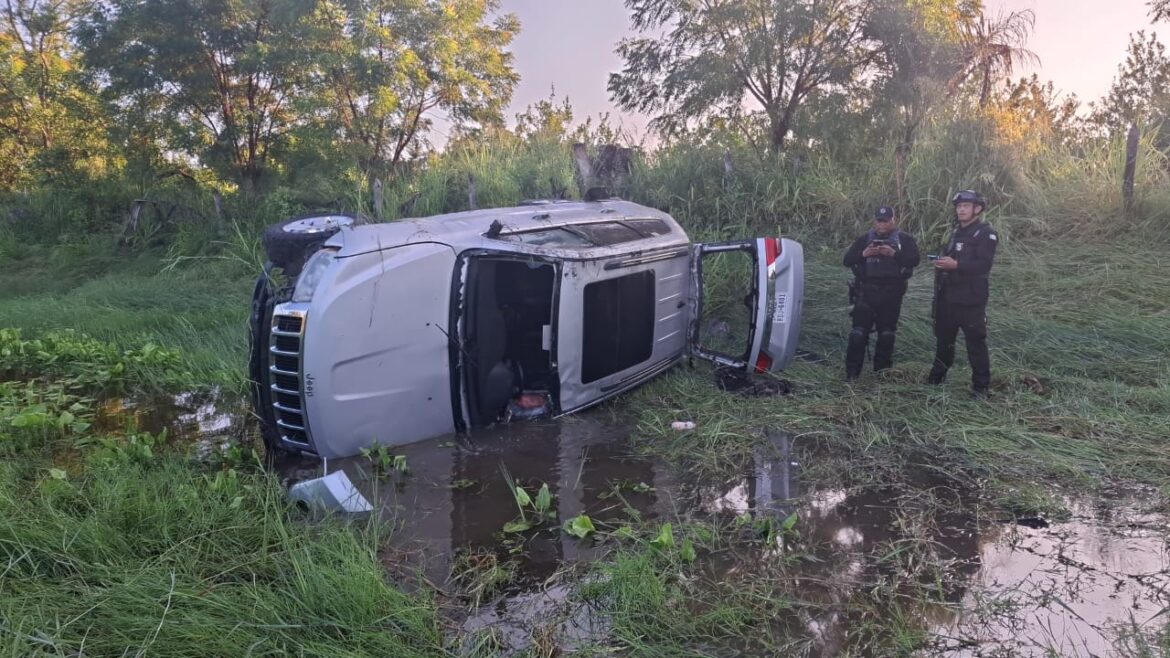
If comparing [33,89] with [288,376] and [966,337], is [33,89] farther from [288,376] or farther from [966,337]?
[966,337]

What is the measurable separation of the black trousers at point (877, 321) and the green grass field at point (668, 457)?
17 cm

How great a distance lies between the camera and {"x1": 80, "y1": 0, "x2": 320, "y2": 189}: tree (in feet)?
49.4

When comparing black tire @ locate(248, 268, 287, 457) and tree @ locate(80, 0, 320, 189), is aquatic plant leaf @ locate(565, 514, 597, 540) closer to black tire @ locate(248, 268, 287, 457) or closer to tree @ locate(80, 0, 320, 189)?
black tire @ locate(248, 268, 287, 457)

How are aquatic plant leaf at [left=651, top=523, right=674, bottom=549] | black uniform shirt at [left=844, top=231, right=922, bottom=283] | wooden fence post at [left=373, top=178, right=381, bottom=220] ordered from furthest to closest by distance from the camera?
wooden fence post at [left=373, top=178, right=381, bottom=220], black uniform shirt at [left=844, top=231, right=922, bottom=283], aquatic plant leaf at [left=651, top=523, right=674, bottom=549]

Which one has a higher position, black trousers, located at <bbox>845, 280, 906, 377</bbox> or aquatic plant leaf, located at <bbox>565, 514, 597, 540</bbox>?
black trousers, located at <bbox>845, 280, 906, 377</bbox>

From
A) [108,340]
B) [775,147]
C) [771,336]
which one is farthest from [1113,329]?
[108,340]

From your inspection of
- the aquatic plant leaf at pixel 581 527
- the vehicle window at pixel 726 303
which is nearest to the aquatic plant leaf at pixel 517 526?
the aquatic plant leaf at pixel 581 527

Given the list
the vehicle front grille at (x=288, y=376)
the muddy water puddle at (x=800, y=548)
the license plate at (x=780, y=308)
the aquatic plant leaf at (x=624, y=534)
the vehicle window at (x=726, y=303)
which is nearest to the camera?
the muddy water puddle at (x=800, y=548)

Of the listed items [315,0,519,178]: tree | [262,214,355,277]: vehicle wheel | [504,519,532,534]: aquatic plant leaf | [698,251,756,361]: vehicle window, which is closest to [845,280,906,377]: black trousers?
[698,251,756,361]: vehicle window

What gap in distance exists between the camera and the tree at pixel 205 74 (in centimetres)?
1505

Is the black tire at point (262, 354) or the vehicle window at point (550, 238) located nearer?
the black tire at point (262, 354)

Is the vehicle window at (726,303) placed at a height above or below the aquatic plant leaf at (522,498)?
above

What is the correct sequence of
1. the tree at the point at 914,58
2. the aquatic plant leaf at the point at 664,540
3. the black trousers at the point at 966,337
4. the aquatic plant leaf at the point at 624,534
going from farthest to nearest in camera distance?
1. the tree at the point at 914,58
2. the black trousers at the point at 966,337
3. the aquatic plant leaf at the point at 624,534
4. the aquatic plant leaf at the point at 664,540

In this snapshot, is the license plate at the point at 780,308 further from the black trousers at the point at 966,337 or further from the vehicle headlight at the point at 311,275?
the vehicle headlight at the point at 311,275
